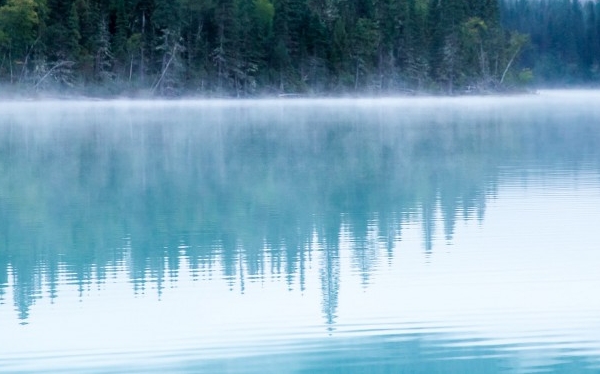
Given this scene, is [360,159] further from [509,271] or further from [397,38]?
[397,38]

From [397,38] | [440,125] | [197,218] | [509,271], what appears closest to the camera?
[509,271]

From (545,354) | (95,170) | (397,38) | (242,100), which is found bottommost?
(545,354)

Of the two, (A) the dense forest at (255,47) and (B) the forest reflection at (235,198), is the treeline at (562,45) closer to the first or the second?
(A) the dense forest at (255,47)

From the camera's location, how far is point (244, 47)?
77.4 metres

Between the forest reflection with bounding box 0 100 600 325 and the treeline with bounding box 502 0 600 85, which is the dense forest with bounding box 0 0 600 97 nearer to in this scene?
the forest reflection with bounding box 0 100 600 325

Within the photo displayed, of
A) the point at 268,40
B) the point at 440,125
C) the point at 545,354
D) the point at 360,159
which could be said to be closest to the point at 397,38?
the point at 268,40

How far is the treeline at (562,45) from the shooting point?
15162 cm

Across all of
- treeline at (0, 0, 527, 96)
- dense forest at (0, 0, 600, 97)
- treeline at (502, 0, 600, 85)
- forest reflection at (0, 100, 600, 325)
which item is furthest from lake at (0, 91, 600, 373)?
treeline at (502, 0, 600, 85)

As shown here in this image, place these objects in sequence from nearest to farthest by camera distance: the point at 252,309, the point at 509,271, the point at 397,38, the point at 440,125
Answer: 1. the point at 252,309
2. the point at 509,271
3. the point at 440,125
4. the point at 397,38

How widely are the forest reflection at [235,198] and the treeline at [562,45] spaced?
12195 centimetres

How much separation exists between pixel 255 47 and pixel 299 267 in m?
68.8

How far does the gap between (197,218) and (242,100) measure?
63.0 meters

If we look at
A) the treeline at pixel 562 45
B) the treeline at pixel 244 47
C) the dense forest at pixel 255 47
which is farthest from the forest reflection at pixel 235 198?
the treeline at pixel 562 45

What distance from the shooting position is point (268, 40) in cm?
7969
